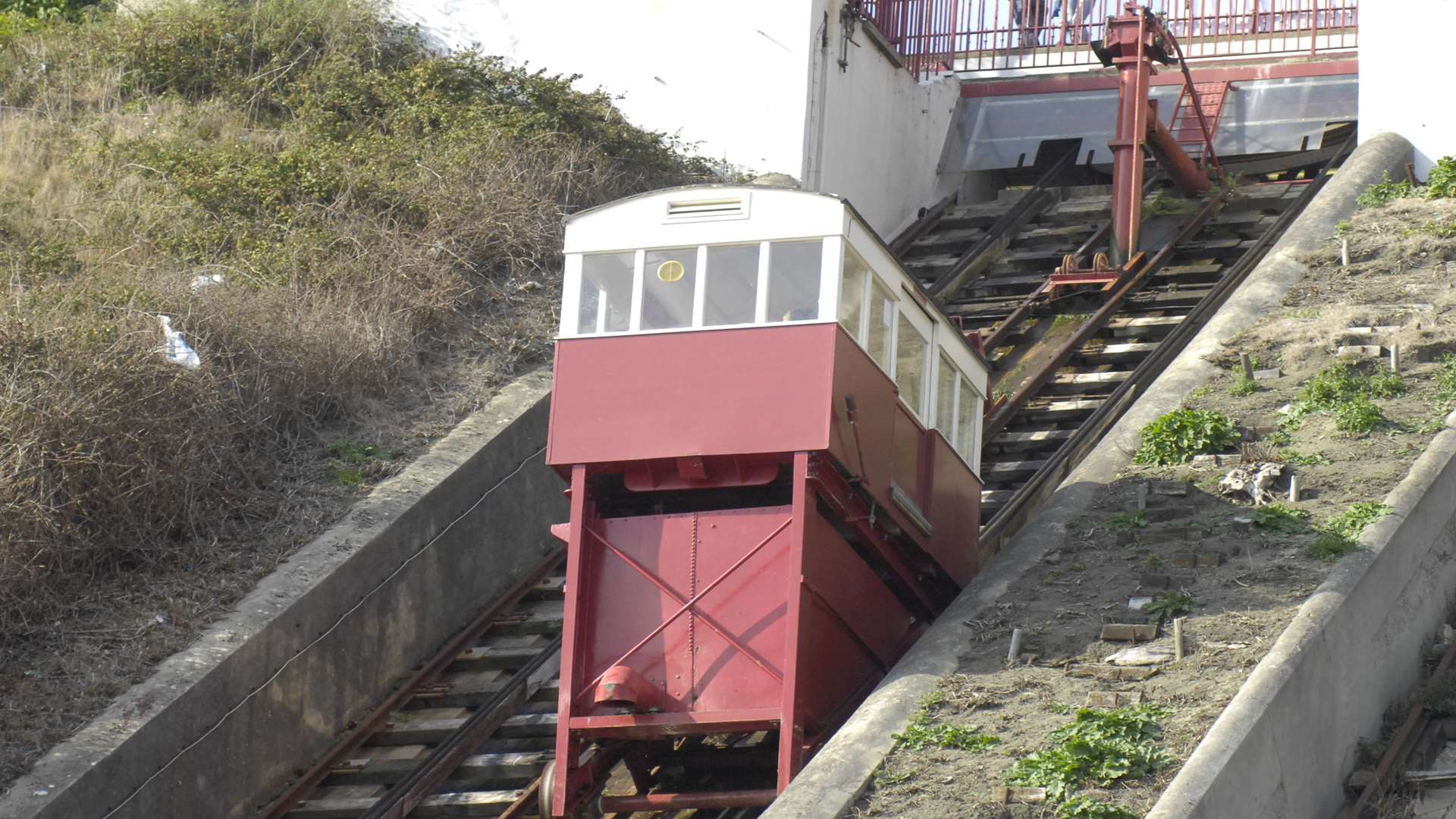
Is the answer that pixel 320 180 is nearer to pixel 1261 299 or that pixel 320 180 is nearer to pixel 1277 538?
pixel 1261 299

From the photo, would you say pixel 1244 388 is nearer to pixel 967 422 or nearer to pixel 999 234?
pixel 967 422

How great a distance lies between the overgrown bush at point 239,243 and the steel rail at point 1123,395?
4.94 m

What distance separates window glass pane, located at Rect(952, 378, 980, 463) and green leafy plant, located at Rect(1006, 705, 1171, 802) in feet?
14.6

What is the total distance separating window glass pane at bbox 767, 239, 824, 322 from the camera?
12.2 metres

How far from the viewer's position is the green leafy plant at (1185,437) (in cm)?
1455

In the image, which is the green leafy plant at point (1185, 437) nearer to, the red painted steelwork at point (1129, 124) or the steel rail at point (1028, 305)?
the steel rail at point (1028, 305)

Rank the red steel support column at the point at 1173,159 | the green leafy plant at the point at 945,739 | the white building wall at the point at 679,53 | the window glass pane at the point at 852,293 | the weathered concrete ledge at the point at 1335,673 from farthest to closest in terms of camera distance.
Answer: the red steel support column at the point at 1173,159
the white building wall at the point at 679,53
the window glass pane at the point at 852,293
the green leafy plant at the point at 945,739
the weathered concrete ledge at the point at 1335,673

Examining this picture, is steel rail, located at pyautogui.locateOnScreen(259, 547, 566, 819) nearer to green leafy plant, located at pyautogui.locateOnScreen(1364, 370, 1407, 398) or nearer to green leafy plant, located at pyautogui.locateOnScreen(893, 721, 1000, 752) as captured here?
green leafy plant, located at pyautogui.locateOnScreen(893, 721, 1000, 752)

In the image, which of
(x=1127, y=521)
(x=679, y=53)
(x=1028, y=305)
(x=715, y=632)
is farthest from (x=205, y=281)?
(x=1028, y=305)

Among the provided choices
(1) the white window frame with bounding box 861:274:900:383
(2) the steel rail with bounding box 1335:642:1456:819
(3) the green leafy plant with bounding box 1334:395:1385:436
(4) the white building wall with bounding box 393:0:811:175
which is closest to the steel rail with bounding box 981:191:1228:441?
(3) the green leafy plant with bounding box 1334:395:1385:436

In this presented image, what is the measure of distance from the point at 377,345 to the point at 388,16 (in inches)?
330

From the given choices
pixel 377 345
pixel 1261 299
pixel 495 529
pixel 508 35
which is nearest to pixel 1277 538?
pixel 1261 299

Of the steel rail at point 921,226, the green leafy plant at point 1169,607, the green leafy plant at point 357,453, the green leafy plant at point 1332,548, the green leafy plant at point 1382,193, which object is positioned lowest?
the green leafy plant at point 1169,607

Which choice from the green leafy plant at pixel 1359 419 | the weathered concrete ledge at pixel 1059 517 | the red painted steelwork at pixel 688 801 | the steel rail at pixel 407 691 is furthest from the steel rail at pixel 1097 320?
the red painted steelwork at pixel 688 801
